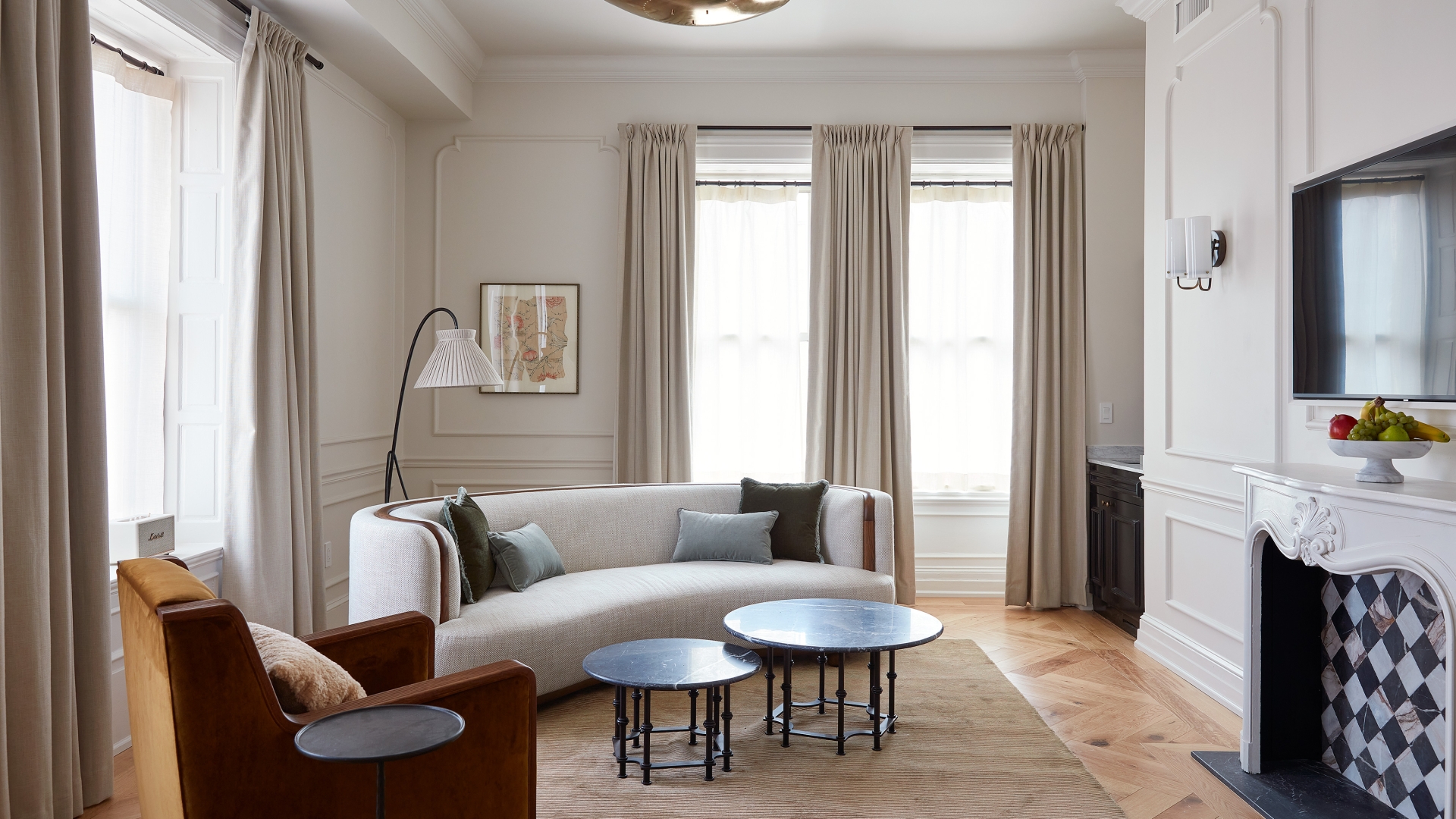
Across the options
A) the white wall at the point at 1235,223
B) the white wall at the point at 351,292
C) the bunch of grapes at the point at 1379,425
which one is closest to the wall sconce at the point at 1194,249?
the white wall at the point at 1235,223

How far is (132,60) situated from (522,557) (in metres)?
2.39

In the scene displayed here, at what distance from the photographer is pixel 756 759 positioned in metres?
2.78

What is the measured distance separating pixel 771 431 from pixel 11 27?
3844 mm

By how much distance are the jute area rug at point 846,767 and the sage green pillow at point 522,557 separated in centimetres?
52

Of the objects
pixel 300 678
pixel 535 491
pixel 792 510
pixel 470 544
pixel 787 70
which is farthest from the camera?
pixel 787 70

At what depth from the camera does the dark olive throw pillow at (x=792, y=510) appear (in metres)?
4.08

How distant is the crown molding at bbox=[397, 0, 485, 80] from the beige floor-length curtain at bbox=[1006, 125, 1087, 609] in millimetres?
3105

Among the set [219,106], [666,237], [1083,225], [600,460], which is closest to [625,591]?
[600,460]

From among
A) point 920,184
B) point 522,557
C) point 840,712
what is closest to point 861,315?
point 920,184

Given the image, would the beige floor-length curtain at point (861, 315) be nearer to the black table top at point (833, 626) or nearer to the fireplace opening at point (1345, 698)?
the black table top at point (833, 626)

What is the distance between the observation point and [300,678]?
69.5 inches

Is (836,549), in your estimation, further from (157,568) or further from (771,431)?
(157,568)

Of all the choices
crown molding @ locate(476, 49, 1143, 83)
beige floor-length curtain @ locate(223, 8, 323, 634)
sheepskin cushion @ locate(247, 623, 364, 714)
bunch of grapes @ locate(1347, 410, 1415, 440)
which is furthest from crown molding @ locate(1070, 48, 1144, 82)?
sheepskin cushion @ locate(247, 623, 364, 714)

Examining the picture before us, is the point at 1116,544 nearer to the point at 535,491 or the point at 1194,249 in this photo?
the point at 1194,249
